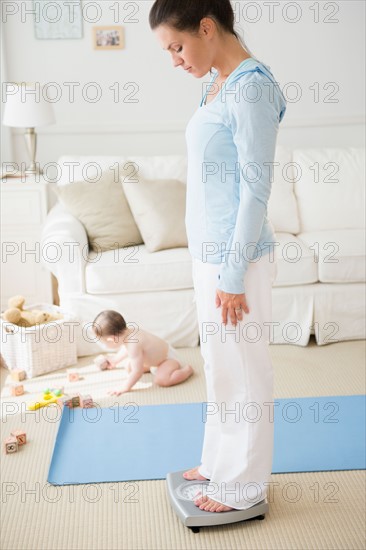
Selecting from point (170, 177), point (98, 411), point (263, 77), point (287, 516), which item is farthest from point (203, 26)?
point (170, 177)

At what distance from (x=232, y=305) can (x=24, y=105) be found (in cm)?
241

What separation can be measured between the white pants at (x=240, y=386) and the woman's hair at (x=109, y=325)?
96 centimetres

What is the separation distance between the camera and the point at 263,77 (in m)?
1.75

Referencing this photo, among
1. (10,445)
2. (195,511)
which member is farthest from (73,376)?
(195,511)

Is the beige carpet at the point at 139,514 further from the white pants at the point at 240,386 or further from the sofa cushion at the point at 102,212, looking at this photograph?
the sofa cushion at the point at 102,212

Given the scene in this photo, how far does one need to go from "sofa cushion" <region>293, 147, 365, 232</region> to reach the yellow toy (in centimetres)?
170

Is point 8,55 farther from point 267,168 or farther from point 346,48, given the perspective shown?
point 267,168

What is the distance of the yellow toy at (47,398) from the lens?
2969 millimetres

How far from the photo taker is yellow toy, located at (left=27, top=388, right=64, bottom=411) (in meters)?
2.97

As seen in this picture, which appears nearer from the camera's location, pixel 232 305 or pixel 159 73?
pixel 232 305

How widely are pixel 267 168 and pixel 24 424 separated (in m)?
1.60

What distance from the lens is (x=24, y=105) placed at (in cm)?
388

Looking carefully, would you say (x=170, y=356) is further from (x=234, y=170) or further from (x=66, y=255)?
(x=234, y=170)

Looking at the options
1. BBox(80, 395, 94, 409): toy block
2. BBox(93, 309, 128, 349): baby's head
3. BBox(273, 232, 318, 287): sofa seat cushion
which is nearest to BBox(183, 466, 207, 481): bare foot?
BBox(80, 395, 94, 409): toy block
